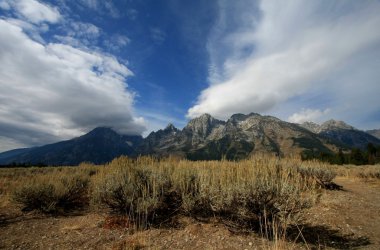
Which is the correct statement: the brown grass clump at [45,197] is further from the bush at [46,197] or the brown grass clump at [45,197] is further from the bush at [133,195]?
the bush at [133,195]

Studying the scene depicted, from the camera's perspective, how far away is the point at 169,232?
5043 mm

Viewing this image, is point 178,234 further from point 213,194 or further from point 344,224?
point 344,224

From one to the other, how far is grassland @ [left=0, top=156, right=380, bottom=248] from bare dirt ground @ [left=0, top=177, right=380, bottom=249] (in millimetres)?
136

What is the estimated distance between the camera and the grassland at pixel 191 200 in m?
4.64

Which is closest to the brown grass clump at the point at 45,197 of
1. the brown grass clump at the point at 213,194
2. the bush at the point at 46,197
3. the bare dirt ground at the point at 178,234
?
the bush at the point at 46,197

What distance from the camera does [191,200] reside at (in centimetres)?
568

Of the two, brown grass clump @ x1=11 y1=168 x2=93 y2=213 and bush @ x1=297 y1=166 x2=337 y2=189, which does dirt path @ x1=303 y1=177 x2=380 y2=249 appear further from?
brown grass clump @ x1=11 y1=168 x2=93 y2=213

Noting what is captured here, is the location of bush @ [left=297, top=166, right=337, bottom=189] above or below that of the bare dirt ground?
above

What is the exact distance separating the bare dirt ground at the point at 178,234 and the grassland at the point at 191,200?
14cm

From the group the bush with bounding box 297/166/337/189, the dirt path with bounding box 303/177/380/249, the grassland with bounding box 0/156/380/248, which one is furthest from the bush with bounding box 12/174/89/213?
the bush with bounding box 297/166/337/189

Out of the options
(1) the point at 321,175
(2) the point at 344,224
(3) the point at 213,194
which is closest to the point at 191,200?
(3) the point at 213,194

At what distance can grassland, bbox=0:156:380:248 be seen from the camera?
464cm

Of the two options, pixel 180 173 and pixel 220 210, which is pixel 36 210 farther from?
pixel 220 210

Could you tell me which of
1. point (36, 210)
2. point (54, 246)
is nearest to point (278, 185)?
point (54, 246)
